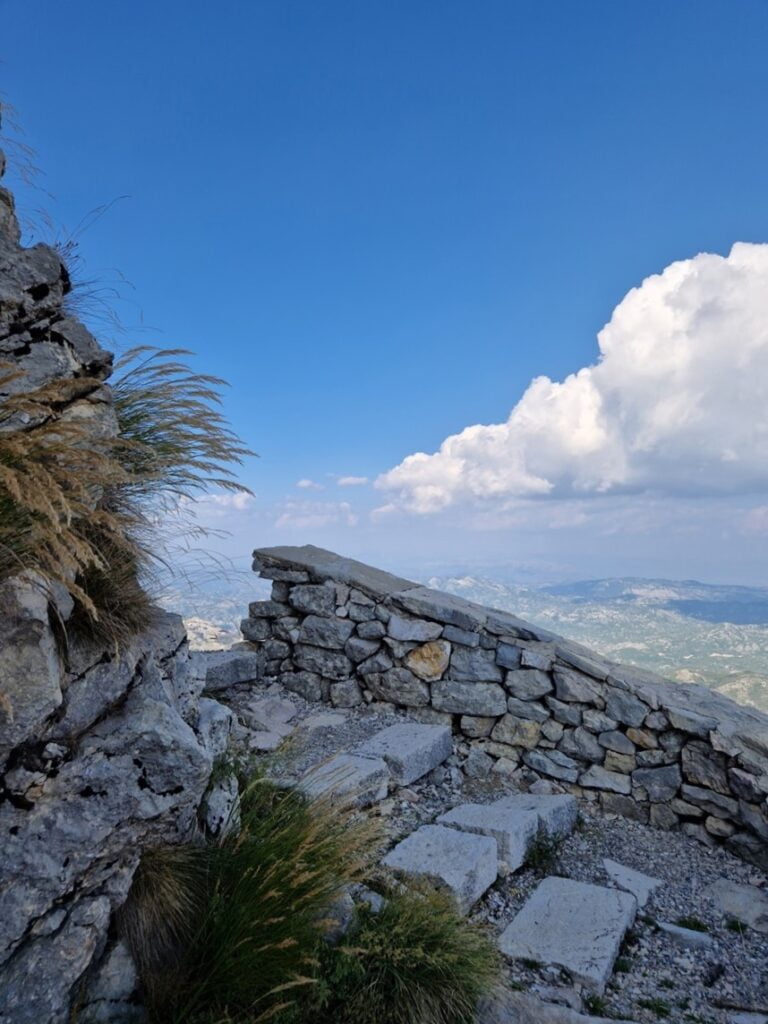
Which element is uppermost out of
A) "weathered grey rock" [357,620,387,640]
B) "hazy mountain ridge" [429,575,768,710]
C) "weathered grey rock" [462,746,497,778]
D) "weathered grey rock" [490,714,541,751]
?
"weathered grey rock" [357,620,387,640]

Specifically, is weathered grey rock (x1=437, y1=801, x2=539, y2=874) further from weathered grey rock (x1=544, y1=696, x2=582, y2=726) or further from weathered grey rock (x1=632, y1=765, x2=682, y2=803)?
weathered grey rock (x1=632, y1=765, x2=682, y2=803)

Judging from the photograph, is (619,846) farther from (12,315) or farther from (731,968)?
(12,315)

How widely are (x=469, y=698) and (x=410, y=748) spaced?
3.54 ft

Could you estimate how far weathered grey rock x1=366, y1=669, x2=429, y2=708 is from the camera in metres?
6.54

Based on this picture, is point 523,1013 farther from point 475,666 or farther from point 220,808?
point 475,666

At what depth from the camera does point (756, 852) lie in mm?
5328

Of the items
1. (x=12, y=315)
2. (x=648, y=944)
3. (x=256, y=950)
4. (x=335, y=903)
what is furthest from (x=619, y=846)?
(x=12, y=315)

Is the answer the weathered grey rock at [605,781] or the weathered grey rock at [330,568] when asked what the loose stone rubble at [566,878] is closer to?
the weathered grey rock at [605,781]

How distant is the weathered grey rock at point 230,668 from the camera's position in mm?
6457

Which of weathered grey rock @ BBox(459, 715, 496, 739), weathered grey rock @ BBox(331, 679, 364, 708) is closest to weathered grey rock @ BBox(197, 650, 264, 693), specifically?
weathered grey rock @ BBox(331, 679, 364, 708)

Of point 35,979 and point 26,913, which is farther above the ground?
point 26,913

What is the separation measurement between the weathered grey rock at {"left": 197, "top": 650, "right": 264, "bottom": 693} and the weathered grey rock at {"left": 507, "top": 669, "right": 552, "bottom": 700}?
8.91ft

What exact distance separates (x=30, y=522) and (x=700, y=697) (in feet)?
20.9

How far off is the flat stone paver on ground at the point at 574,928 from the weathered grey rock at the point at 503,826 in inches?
10.1
